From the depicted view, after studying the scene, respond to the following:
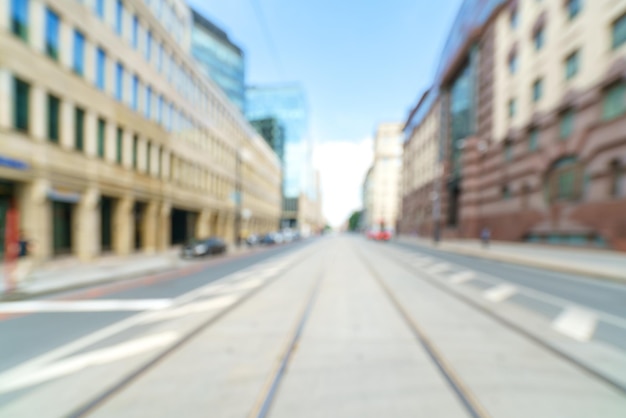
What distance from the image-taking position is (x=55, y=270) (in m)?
10.5

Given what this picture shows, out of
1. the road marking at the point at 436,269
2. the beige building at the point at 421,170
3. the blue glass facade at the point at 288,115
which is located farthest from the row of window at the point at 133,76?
the blue glass facade at the point at 288,115

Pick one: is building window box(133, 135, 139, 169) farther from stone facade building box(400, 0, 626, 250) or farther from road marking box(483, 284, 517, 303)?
stone facade building box(400, 0, 626, 250)

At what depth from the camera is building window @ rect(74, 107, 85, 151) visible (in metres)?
12.8

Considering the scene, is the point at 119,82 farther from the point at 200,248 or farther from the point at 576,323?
the point at 576,323

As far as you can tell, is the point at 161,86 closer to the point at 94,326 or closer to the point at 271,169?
the point at 94,326

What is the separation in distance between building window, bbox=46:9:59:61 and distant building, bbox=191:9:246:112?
29.1 m

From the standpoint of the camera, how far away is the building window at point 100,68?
13820 millimetres

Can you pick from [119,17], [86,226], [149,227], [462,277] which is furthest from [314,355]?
[119,17]

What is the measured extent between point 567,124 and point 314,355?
2578 cm

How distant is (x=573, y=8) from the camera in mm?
18641

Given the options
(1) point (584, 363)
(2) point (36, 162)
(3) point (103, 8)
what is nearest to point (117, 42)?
(3) point (103, 8)

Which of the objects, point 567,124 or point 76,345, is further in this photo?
point 567,124

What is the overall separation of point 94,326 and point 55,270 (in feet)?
29.0

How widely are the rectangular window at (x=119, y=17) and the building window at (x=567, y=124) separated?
30.6 meters
